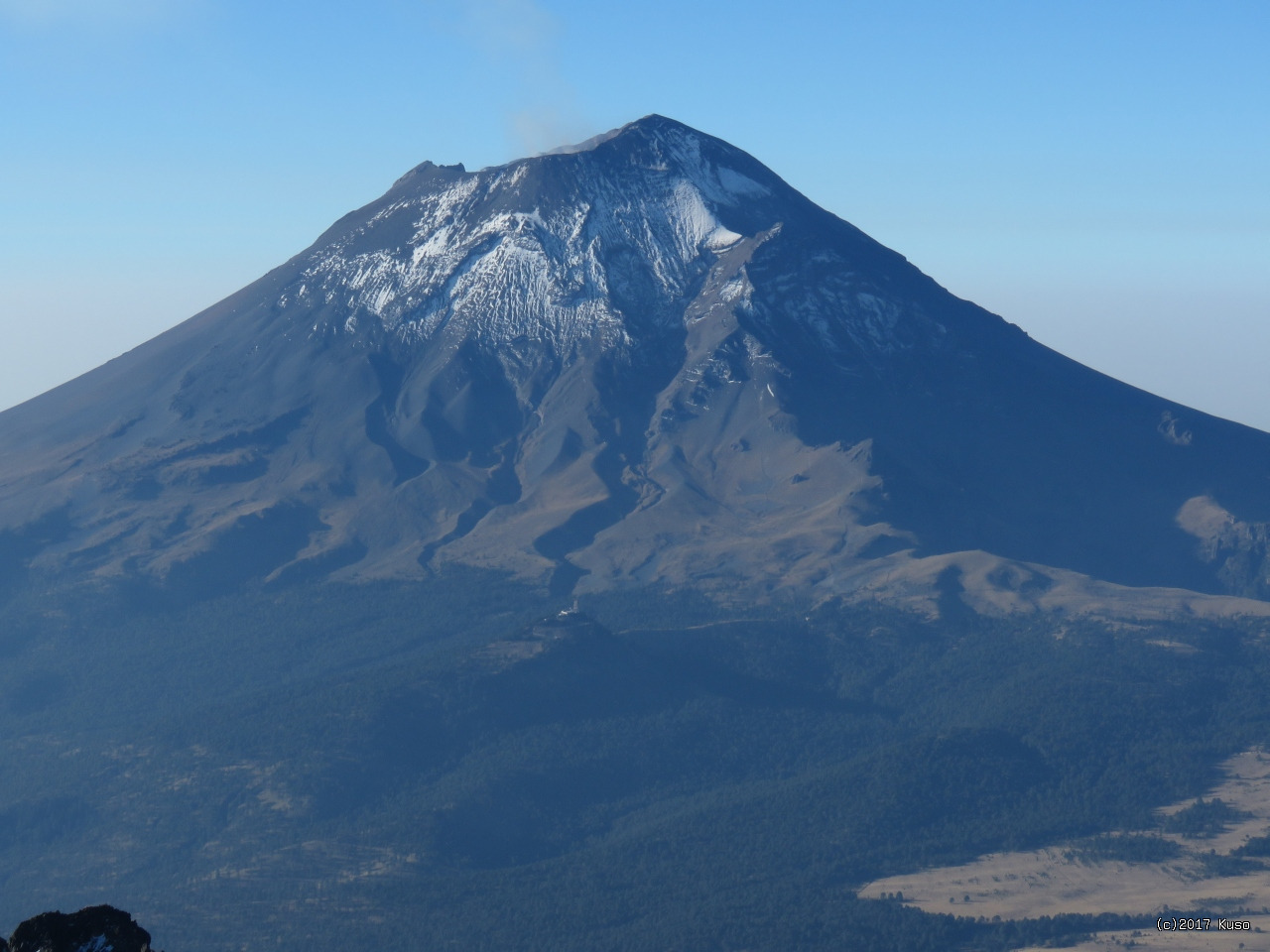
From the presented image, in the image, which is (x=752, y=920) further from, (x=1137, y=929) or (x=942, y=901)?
(x=1137, y=929)

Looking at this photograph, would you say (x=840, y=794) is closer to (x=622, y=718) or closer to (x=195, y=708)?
(x=622, y=718)

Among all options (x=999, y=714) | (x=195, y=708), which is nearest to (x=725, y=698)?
(x=999, y=714)

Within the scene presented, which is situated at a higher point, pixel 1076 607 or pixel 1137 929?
pixel 1076 607

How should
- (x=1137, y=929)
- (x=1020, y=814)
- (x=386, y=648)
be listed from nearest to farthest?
(x=1137, y=929), (x=1020, y=814), (x=386, y=648)

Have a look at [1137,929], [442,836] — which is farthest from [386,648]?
[1137,929]

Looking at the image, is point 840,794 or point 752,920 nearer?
point 752,920

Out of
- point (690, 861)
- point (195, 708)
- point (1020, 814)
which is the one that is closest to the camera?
point (690, 861)
